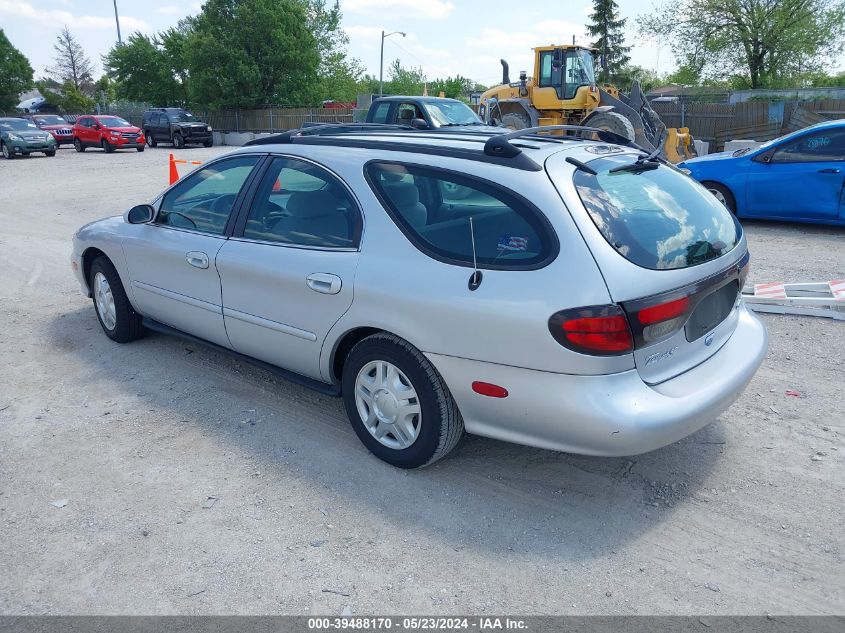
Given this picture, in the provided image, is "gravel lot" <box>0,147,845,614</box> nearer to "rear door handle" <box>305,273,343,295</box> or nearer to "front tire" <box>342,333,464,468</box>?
"front tire" <box>342,333,464,468</box>

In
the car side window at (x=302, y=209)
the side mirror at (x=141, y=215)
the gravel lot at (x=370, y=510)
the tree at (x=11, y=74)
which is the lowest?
the gravel lot at (x=370, y=510)

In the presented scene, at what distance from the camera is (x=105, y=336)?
5.82 meters

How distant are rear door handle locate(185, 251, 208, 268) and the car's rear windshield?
246cm

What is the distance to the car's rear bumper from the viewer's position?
289cm

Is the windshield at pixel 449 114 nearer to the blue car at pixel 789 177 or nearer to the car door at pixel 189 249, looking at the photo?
the blue car at pixel 789 177

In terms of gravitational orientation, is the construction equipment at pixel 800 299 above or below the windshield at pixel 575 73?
below

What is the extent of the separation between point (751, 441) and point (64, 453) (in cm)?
389

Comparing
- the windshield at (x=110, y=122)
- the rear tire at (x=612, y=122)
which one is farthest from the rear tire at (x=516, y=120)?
the windshield at (x=110, y=122)

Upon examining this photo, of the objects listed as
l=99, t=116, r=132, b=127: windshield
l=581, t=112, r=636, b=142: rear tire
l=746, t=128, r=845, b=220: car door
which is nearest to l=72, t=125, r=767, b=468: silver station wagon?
l=746, t=128, r=845, b=220: car door

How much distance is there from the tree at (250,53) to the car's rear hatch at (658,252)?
40.8m

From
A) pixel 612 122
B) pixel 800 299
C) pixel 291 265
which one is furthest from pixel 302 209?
pixel 612 122

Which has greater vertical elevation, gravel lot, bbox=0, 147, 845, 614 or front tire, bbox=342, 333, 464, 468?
front tire, bbox=342, 333, 464, 468

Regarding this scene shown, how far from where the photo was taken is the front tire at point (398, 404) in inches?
132

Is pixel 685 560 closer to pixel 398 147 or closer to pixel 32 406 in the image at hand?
pixel 398 147
